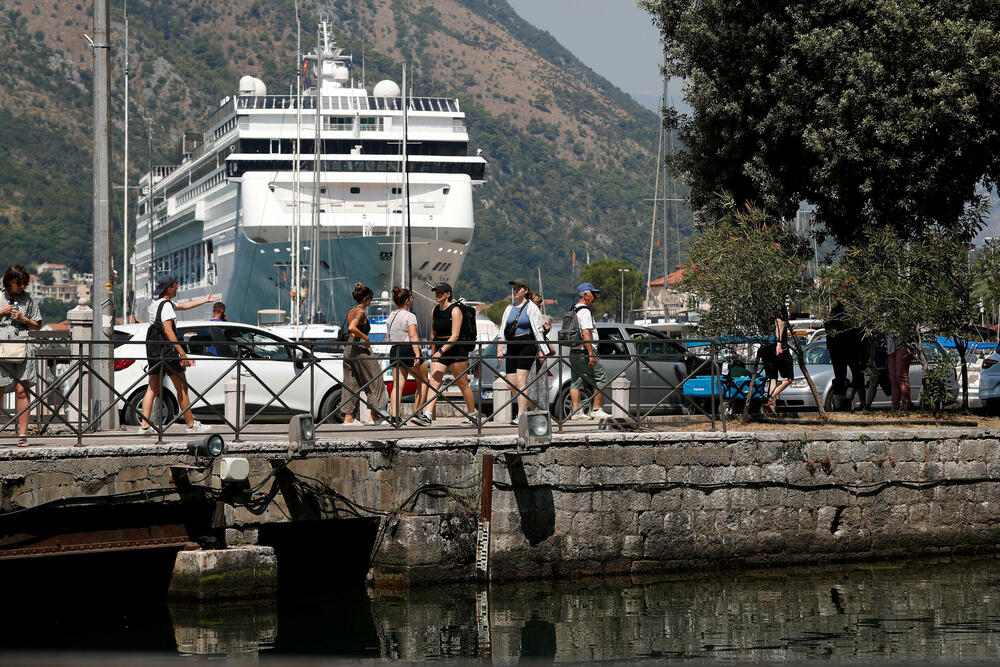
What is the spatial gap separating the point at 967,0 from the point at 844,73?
72.7 inches

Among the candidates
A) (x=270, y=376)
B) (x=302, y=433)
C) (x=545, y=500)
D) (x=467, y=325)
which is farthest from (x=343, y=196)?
(x=302, y=433)

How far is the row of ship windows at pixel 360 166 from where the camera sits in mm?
54094

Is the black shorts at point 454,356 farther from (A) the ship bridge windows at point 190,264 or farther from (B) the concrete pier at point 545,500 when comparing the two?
(A) the ship bridge windows at point 190,264

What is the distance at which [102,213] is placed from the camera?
509 inches

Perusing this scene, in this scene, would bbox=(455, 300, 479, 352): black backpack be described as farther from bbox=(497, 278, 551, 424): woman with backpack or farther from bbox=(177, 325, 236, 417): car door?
bbox=(177, 325, 236, 417): car door

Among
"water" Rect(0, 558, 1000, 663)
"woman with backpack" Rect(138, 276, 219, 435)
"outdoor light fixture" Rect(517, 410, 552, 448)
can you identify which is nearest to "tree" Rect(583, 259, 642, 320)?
"woman with backpack" Rect(138, 276, 219, 435)

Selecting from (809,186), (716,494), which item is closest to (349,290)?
(809,186)

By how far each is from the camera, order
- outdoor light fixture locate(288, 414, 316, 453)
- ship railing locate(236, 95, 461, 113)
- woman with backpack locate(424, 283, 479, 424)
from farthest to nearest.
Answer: ship railing locate(236, 95, 461, 113) < woman with backpack locate(424, 283, 479, 424) < outdoor light fixture locate(288, 414, 316, 453)

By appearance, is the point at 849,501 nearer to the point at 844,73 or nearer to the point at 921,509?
the point at 921,509

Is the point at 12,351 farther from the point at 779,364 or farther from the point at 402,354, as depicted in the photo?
the point at 779,364

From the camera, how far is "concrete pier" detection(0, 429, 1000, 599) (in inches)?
416

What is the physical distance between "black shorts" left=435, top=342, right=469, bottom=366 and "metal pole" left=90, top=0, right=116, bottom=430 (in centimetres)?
351

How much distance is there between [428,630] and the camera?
988 centimetres

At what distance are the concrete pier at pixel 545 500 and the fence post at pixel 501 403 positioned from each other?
1.41m
